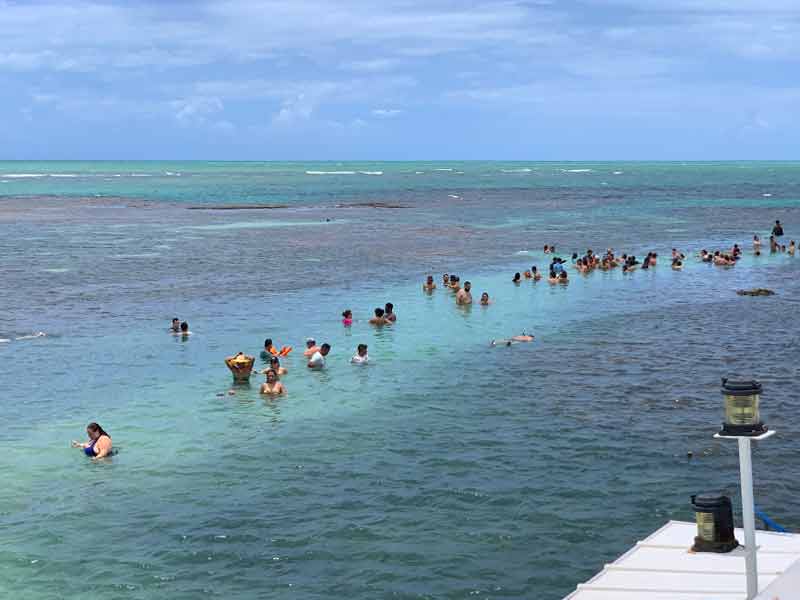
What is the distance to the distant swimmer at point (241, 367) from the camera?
2797cm

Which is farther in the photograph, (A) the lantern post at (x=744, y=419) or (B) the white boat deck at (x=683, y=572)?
(B) the white boat deck at (x=683, y=572)

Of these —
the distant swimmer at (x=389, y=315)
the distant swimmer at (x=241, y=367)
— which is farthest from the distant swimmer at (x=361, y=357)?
the distant swimmer at (x=389, y=315)

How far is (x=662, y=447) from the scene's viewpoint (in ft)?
71.9

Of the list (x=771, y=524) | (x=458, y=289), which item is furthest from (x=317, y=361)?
(x=771, y=524)

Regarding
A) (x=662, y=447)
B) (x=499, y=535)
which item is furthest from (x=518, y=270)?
(x=499, y=535)

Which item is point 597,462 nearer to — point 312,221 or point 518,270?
point 518,270

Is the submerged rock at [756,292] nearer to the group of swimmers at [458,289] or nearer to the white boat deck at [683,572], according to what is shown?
the group of swimmers at [458,289]

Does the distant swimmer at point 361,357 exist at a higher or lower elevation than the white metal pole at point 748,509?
lower

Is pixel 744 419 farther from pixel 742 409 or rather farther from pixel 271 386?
pixel 271 386

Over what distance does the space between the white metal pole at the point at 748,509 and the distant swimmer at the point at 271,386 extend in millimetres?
17876

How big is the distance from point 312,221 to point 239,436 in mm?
74871

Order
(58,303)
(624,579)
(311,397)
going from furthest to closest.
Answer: (58,303) < (311,397) < (624,579)

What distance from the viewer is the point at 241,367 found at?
28.1 metres

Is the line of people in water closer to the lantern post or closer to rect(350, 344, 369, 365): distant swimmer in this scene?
rect(350, 344, 369, 365): distant swimmer
